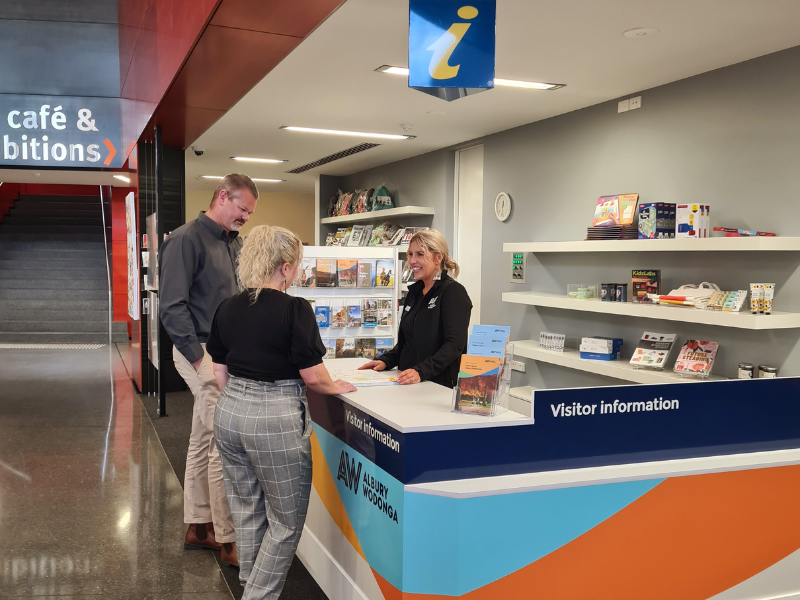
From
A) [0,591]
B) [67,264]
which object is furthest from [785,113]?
[67,264]

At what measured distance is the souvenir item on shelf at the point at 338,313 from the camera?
529 cm

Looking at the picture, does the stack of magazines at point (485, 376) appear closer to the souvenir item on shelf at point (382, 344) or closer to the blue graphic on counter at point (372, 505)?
the blue graphic on counter at point (372, 505)

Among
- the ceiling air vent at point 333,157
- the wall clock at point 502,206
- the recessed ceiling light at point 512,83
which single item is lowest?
the wall clock at point 502,206

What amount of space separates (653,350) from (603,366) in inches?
13.9

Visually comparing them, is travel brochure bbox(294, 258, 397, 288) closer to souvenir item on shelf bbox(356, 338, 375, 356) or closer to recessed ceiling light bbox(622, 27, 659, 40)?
souvenir item on shelf bbox(356, 338, 375, 356)

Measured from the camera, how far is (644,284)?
15.0 ft

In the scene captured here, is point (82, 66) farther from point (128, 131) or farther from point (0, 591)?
point (0, 591)

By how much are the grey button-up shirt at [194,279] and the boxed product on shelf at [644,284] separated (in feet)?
9.03

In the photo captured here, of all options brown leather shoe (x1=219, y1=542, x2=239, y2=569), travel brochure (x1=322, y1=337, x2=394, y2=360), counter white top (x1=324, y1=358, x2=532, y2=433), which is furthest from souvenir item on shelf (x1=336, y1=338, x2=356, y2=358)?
counter white top (x1=324, y1=358, x2=532, y2=433)

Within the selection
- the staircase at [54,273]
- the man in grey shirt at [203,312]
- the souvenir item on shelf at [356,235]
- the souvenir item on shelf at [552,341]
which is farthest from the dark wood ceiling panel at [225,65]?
the staircase at [54,273]

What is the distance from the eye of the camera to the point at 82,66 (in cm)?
761

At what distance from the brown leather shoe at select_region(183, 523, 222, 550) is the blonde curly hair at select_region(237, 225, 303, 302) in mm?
1573

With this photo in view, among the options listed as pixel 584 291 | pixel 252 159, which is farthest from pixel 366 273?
pixel 252 159

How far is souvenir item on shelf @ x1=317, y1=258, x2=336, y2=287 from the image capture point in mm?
5219
